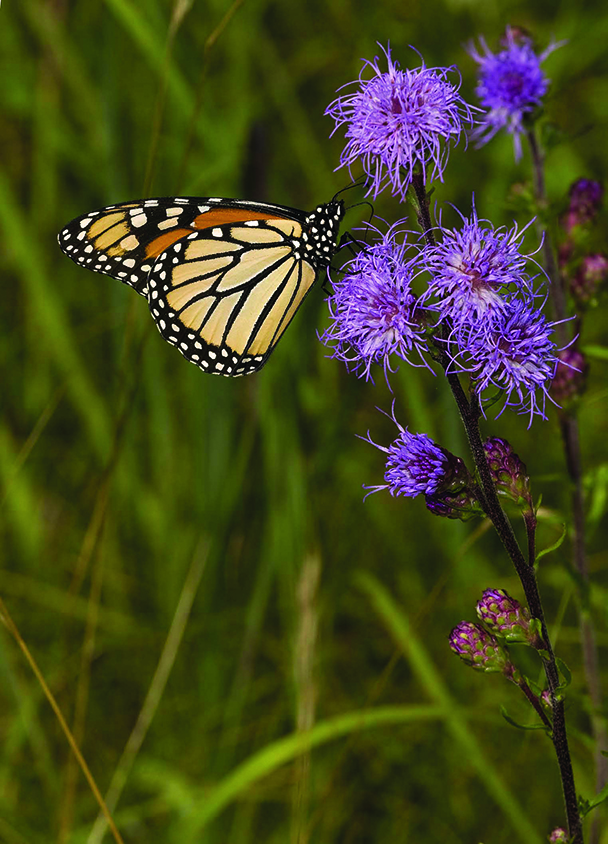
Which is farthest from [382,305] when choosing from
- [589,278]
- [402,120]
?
[589,278]

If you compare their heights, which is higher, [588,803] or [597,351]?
[597,351]

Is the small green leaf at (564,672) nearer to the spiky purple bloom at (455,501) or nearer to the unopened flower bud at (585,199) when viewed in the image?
the spiky purple bloom at (455,501)

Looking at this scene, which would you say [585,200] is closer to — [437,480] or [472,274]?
[472,274]

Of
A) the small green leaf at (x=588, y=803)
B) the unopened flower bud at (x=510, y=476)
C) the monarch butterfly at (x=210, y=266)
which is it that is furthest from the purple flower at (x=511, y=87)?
the small green leaf at (x=588, y=803)

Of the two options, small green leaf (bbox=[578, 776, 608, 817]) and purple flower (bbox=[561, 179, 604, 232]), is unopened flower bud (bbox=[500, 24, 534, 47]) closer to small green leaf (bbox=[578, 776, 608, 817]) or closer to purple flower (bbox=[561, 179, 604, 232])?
purple flower (bbox=[561, 179, 604, 232])

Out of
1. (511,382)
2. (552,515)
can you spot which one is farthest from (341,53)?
(511,382)

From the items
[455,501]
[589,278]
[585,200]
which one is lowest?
[455,501]
